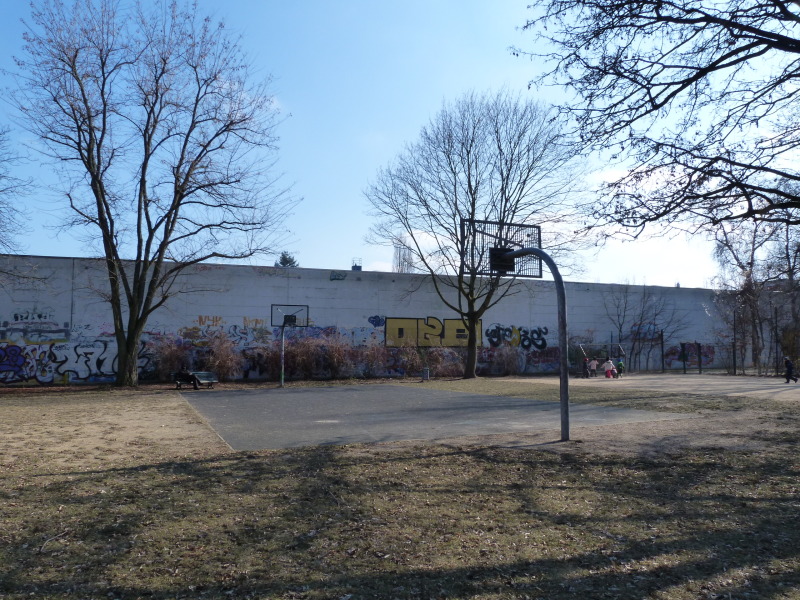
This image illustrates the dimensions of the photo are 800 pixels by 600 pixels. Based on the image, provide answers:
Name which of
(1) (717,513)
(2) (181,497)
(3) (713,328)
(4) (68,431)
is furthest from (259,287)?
(3) (713,328)

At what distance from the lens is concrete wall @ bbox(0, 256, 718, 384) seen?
95.6 ft

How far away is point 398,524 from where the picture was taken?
588 cm

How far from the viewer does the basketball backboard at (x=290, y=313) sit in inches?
1331

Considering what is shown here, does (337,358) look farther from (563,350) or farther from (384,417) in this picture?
(563,350)

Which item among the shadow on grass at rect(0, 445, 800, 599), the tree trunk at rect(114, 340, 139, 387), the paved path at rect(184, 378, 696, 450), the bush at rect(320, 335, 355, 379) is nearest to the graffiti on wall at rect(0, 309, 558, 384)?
the bush at rect(320, 335, 355, 379)

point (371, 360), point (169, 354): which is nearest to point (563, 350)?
point (169, 354)

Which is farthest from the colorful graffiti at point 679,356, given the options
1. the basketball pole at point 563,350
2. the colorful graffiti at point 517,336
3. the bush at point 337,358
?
the basketball pole at point 563,350

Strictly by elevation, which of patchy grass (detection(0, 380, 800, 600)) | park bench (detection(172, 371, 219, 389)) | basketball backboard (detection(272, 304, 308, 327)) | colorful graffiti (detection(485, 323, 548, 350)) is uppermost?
basketball backboard (detection(272, 304, 308, 327))

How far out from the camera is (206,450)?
9695 mm

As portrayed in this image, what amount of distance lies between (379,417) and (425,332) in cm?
2334

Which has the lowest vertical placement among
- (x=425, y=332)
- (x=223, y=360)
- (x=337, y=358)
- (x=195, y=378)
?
(x=195, y=378)

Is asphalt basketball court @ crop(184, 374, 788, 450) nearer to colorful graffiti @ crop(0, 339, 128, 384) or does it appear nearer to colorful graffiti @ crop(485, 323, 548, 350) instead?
colorful graffiti @ crop(0, 339, 128, 384)

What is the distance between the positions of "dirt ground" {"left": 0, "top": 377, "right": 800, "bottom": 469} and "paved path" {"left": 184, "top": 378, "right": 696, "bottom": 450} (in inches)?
23.9

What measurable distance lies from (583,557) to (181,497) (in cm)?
426
